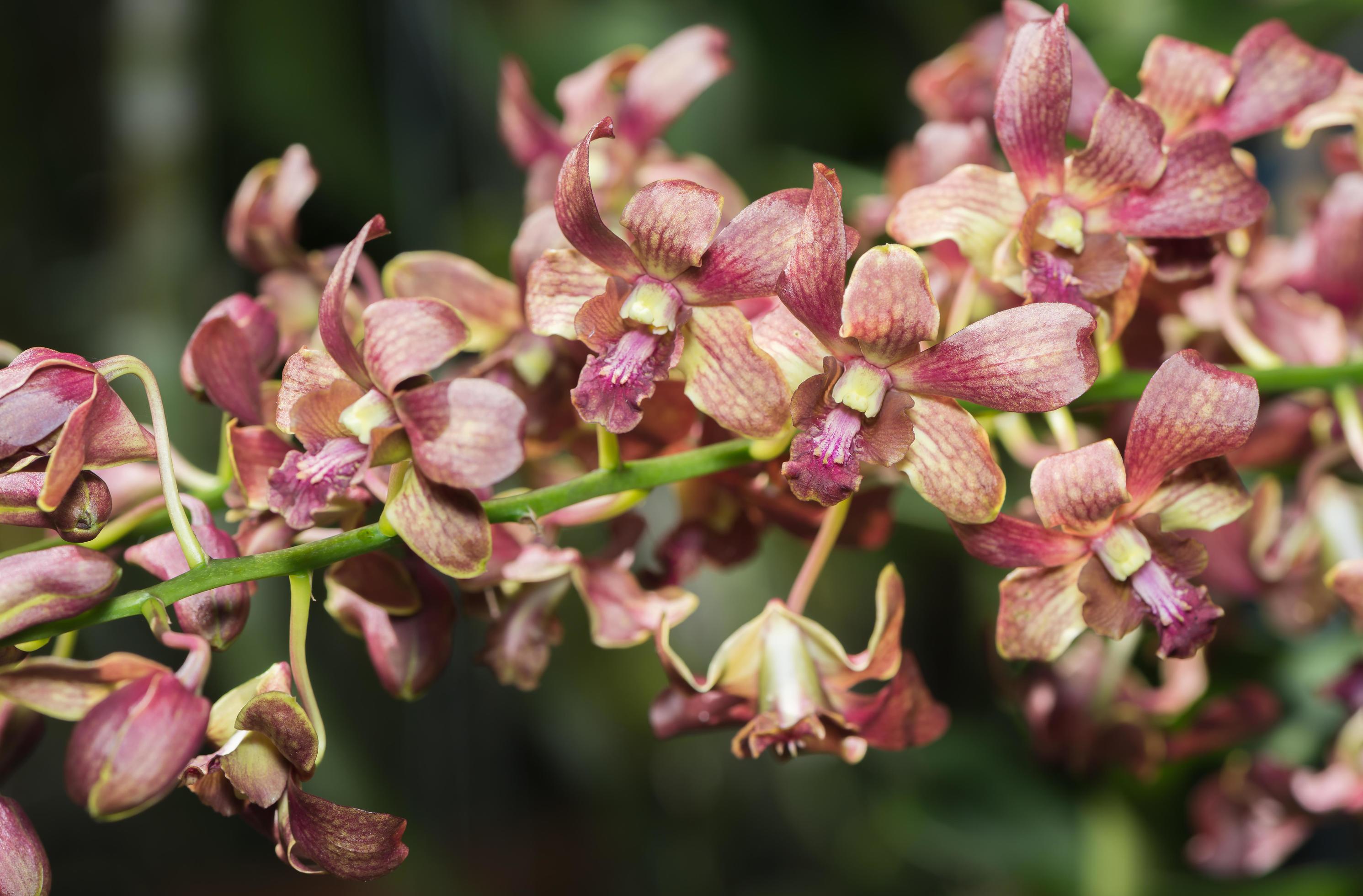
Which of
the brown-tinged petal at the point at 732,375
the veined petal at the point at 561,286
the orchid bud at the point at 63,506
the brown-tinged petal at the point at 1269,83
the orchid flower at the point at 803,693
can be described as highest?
the brown-tinged petal at the point at 1269,83

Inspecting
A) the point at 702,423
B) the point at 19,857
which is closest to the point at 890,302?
the point at 702,423

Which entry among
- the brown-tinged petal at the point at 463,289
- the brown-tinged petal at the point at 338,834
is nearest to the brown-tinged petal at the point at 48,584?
the brown-tinged petal at the point at 338,834

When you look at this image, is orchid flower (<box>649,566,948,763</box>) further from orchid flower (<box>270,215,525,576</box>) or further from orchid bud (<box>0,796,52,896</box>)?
orchid bud (<box>0,796,52,896</box>)

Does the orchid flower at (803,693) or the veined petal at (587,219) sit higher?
the veined petal at (587,219)

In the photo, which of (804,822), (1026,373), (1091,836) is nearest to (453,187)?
(804,822)

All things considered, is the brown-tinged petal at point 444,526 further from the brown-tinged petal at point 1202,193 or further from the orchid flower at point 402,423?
the brown-tinged petal at point 1202,193

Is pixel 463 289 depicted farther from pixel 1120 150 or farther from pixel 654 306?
pixel 1120 150
